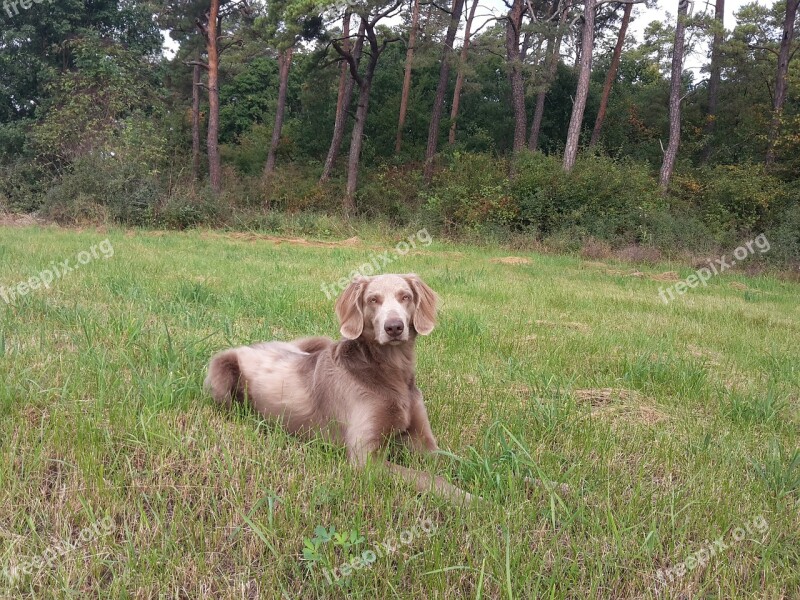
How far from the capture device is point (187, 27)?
953 inches

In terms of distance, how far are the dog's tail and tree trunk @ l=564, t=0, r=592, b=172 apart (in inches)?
744

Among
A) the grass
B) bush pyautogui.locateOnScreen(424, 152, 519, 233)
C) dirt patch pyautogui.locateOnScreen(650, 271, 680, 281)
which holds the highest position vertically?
bush pyautogui.locateOnScreen(424, 152, 519, 233)

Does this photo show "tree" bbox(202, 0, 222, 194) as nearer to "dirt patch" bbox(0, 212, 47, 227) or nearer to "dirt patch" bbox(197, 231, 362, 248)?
"dirt patch" bbox(197, 231, 362, 248)

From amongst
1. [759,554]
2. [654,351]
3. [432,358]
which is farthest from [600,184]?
[759,554]


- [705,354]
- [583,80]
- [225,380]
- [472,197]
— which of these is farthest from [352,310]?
[583,80]

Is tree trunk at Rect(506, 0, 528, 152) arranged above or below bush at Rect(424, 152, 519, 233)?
above

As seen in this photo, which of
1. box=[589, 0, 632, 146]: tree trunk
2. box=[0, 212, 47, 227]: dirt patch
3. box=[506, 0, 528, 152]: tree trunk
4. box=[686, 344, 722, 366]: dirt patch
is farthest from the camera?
box=[589, 0, 632, 146]: tree trunk

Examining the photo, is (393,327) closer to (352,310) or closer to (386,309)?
(386,309)

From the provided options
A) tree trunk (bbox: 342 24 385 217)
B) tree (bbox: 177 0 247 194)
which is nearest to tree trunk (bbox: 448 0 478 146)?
tree trunk (bbox: 342 24 385 217)

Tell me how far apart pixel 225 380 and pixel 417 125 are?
2966 cm

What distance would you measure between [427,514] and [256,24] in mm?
22080

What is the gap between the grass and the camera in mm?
1768

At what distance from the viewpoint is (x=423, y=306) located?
3154mm

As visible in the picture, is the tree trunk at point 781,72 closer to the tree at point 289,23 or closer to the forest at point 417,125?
the forest at point 417,125
